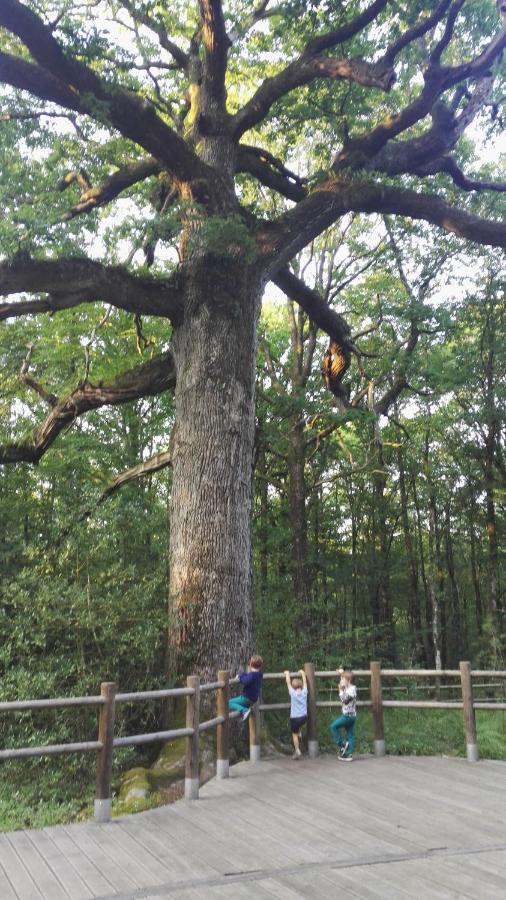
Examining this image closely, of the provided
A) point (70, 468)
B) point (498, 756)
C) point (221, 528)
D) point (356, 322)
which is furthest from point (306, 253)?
point (498, 756)

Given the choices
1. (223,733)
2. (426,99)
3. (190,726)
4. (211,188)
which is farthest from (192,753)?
(426,99)

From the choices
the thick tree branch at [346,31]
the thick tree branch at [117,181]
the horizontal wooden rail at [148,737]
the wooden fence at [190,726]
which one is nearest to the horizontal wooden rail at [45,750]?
the wooden fence at [190,726]

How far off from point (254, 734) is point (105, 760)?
8.74 feet

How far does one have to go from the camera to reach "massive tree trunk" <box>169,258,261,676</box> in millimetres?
7750

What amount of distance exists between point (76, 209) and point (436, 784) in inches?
347

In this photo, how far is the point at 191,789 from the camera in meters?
5.93

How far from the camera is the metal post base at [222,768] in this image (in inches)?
263

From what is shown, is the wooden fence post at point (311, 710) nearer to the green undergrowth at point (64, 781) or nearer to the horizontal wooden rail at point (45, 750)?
the green undergrowth at point (64, 781)

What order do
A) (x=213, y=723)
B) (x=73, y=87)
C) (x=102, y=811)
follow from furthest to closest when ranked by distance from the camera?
(x=73, y=87)
(x=213, y=723)
(x=102, y=811)

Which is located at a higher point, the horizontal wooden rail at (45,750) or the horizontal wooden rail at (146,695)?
the horizontal wooden rail at (146,695)

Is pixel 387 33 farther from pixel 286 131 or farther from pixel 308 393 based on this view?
pixel 308 393

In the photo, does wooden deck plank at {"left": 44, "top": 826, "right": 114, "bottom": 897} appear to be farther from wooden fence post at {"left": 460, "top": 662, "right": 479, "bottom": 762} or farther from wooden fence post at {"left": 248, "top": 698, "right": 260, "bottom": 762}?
wooden fence post at {"left": 460, "top": 662, "right": 479, "bottom": 762}

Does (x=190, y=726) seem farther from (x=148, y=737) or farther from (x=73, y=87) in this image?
(x=73, y=87)

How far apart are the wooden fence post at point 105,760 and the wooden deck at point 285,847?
14 cm
